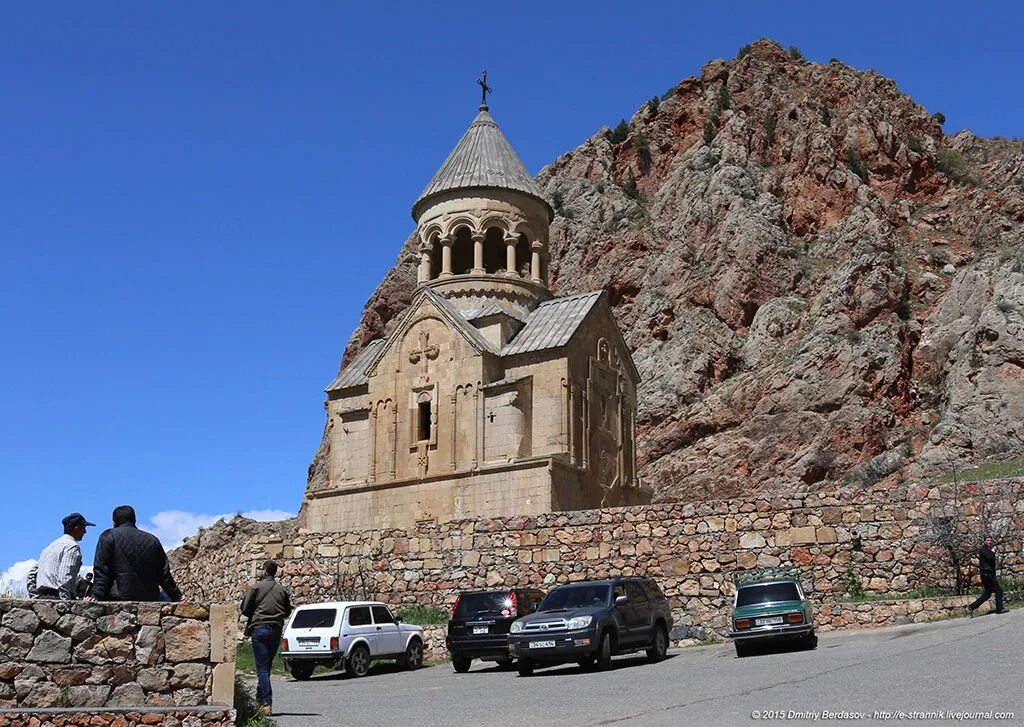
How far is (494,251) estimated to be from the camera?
34031 millimetres

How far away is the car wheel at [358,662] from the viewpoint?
1728cm

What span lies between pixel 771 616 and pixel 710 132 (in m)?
49.0

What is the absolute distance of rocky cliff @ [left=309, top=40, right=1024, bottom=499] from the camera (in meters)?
41.7

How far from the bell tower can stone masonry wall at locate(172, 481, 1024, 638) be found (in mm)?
10051

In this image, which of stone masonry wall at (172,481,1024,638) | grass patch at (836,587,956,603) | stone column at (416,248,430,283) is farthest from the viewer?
stone column at (416,248,430,283)

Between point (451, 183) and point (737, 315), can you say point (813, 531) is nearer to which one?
point (451, 183)

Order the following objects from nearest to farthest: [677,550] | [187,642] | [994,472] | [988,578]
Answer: [187,642], [988,578], [677,550], [994,472]

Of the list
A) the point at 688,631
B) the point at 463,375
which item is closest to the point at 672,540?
the point at 688,631

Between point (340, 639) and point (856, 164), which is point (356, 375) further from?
point (856, 164)

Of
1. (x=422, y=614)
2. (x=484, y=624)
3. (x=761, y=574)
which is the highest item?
(x=761, y=574)

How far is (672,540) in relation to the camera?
20406 mm

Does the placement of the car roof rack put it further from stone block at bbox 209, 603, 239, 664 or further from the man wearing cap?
the man wearing cap

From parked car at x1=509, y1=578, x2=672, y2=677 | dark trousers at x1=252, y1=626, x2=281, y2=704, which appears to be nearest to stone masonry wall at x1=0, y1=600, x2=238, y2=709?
dark trousers at x1=252, y1=626, x2=281, y2=704

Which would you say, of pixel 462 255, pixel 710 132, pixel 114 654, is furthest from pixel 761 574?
pixel 710 132
